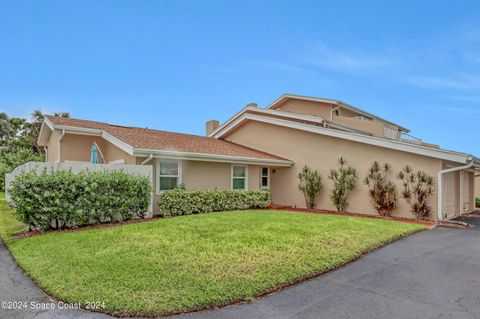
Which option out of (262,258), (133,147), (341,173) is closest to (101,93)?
Answer: (133,147)

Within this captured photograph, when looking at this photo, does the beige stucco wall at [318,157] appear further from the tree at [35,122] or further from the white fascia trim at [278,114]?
the tree at [35,122]

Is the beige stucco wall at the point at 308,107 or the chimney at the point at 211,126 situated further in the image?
the chimney at the point at 211,126

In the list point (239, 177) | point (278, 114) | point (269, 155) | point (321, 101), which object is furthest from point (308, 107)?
point (239, 177)

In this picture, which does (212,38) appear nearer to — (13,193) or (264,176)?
(264,176)

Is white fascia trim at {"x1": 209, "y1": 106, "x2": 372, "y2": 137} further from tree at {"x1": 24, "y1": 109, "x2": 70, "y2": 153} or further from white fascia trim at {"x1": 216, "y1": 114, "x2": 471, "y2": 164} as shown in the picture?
tree at {"x1": 24, "y1": 109, "x2": 70, "y2": 153}

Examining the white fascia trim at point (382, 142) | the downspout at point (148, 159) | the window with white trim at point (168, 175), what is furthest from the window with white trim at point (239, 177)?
the downspout at point (148, 159)

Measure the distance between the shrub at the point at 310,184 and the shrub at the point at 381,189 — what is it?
2.57 metres

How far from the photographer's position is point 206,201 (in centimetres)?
1362

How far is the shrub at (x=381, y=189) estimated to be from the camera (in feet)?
47.6

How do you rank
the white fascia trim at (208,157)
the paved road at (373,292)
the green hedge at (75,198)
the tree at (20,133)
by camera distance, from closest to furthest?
the paved road at (373,292) → the green hedge at (75,198) → the white fascia trim at (208,157) → the tree at (20,133)

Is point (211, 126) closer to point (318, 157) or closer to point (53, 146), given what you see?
point (318, 157)

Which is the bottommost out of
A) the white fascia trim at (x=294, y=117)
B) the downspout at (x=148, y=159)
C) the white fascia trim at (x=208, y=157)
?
the downspout at (x=148, y=159)

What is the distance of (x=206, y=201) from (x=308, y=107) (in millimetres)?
13581

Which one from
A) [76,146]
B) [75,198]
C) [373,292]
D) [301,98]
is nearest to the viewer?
[373,292]
